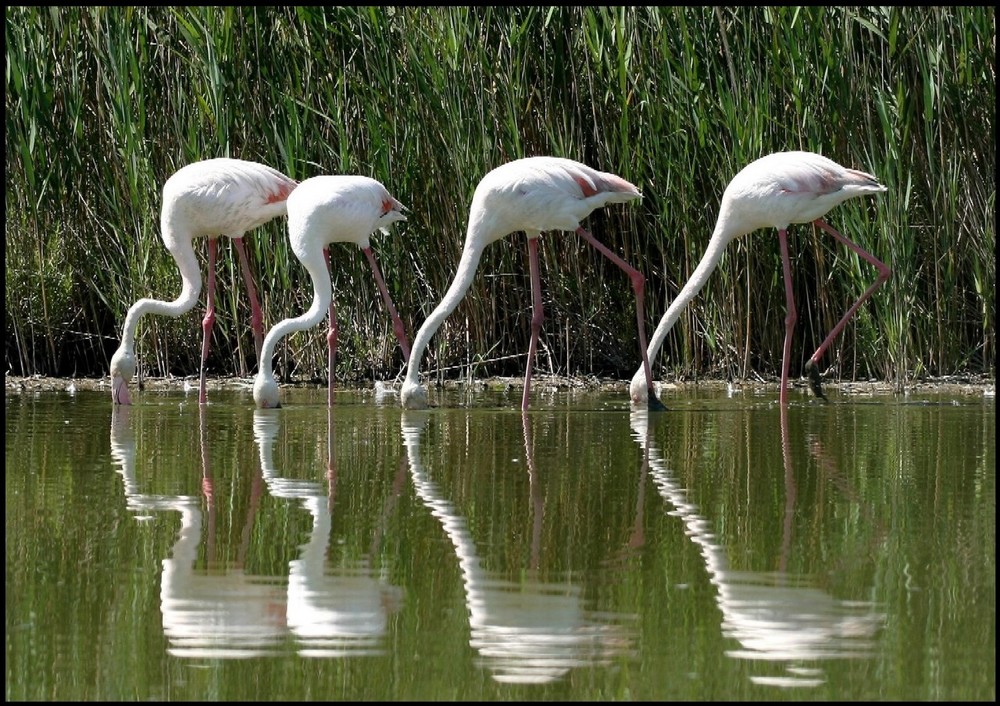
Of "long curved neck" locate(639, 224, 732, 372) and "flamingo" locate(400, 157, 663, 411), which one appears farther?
"long curved neck" locate(639, 224, 732, 372)

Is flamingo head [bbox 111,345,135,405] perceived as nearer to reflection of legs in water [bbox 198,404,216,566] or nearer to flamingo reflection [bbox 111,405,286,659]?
reflection of legs in water [bbox 198,404,216,566]

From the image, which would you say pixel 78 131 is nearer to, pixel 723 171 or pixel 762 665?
pixel 723 171

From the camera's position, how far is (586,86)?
10.6 metres

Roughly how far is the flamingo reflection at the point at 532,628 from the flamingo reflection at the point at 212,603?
0.48 metres

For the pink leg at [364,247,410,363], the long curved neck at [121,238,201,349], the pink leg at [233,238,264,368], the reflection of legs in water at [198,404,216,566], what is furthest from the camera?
the pink leg at [233,238,264,368]

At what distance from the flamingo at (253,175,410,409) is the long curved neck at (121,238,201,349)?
2.36ft

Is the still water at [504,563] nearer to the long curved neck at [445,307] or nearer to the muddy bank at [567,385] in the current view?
the long curved neck at [445,307]

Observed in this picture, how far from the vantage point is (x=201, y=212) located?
960 cm

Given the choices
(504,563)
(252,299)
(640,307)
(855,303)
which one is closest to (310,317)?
(252,299)

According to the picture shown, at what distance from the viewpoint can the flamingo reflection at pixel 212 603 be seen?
3.58 m

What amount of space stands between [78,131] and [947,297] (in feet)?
18.7

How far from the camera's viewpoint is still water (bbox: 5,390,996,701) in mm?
3336

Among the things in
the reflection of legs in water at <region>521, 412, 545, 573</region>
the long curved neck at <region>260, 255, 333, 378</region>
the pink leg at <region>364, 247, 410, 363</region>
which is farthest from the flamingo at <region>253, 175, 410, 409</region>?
the reflection of legs in water at <region>521, 412, 545, 573</region>

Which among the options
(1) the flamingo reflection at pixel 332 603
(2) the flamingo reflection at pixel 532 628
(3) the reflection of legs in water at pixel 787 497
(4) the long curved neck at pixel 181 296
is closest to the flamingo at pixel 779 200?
(3) the reflection of legs in water at pixel 787 497
